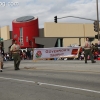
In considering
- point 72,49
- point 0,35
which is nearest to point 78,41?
point 0,35

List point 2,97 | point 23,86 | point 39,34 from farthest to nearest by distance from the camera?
point 39,34, point 23,86, point 2,97

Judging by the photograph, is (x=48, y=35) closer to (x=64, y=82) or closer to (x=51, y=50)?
(x=51, y=50)

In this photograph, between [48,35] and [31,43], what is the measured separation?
5810 millimetres

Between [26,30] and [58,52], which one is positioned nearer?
[58,52]

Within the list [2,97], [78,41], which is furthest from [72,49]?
[78,41]

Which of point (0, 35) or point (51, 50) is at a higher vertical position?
point (0, 35)

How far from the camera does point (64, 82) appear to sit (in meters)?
10.9

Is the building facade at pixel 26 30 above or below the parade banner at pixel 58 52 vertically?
above

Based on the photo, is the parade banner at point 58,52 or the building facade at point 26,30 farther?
the building facade at point 26,30

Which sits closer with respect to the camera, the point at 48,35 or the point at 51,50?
the point at 51,50

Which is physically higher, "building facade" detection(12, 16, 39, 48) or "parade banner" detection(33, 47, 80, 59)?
"building facade" detection(12, 16, 39, 48)

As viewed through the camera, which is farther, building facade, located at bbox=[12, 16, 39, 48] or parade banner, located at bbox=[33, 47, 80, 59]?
building facade, located at bbox=[12, 16, 39, 48]

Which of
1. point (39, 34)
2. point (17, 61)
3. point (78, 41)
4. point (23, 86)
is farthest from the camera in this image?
point (78, 41)

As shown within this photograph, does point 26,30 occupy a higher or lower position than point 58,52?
higher
